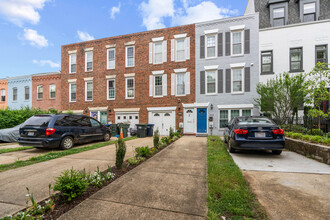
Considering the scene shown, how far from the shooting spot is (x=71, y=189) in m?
2.57

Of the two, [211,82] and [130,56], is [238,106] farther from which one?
[130,56]

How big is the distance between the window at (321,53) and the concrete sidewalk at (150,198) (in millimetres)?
14006

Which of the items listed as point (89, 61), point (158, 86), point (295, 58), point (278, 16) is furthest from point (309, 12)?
point (89, 61)

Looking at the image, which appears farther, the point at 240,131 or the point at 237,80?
the point at 237,80

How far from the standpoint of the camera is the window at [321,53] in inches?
457

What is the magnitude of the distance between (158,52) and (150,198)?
44.3 ft

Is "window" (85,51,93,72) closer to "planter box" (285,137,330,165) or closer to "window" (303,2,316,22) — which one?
"planter box" (285,137,330,165)

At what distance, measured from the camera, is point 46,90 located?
698 inches

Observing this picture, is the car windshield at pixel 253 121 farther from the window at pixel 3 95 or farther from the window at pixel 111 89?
the window at pixel 3 95

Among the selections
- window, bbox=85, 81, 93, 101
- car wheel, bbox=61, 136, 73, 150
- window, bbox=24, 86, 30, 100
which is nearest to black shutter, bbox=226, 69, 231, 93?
car wheel, bbox=61, 136, 73, 150

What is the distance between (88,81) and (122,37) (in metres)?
5.66

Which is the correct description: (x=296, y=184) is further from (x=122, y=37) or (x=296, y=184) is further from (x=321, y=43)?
(x=122, y=37)

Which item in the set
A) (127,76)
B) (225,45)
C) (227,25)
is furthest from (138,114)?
(227,25)

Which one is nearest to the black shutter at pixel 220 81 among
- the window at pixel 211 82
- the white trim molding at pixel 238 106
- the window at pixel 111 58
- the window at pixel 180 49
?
the window at pixel 211 82
